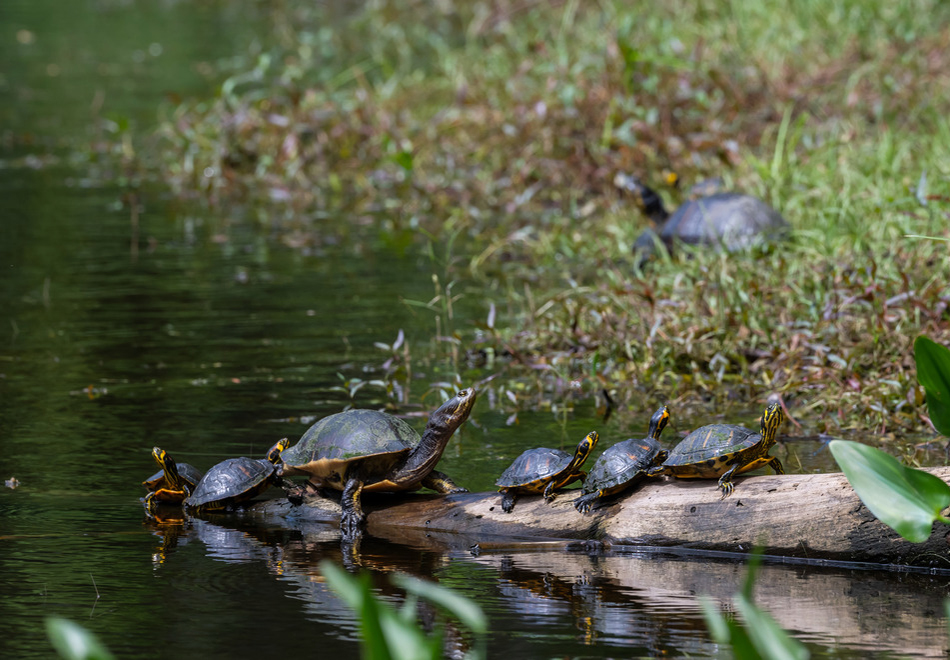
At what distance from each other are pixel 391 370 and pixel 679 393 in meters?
1.61

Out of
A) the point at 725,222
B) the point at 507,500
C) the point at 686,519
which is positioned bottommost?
the point at 686,519

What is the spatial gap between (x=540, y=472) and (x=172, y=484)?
4.82 ft

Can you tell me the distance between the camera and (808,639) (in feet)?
11.9

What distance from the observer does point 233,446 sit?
5711mm

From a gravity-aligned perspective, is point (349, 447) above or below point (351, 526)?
above

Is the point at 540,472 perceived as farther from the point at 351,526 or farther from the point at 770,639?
the point at 770,639

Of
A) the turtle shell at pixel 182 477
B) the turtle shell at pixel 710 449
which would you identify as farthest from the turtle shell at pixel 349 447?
the turtle shell at pixel 710 449

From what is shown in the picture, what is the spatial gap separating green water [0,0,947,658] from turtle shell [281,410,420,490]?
0.84ft

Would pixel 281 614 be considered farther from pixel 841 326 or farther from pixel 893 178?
pixel 893 178

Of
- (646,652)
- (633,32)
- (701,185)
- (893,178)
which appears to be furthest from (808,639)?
(633,32)

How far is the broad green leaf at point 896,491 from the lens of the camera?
3.29m

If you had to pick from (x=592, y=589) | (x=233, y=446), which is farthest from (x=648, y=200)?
(x=592, y=589)

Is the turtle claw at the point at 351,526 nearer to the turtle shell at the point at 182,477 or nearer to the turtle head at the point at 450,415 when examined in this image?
the turtle head at the point at 450,415

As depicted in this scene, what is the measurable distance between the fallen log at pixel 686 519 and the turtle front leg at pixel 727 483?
20 mm
